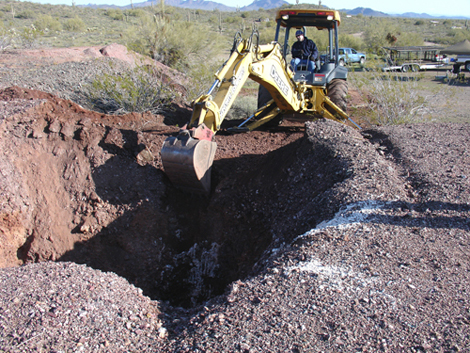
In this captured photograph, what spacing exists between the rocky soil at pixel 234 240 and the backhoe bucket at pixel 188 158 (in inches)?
22.3

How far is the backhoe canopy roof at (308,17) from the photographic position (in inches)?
290

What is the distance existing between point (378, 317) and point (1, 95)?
698 centimetres

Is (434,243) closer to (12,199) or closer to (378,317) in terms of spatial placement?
(378,317)

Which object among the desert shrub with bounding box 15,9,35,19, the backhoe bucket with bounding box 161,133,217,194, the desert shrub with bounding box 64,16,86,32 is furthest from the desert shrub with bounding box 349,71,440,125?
the desert shrub with bounding box 15,9,35,19

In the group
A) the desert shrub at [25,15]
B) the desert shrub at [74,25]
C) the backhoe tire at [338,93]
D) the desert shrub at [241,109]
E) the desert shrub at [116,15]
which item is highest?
the desert shrub at [116,15]

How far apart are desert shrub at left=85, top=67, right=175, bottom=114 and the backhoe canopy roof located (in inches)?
116

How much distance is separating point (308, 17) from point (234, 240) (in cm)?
505

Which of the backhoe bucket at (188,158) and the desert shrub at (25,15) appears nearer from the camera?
the backhoe bucket at (188,158)

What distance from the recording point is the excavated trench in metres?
4.83

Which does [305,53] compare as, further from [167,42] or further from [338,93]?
[167,42]

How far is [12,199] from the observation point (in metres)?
4.88

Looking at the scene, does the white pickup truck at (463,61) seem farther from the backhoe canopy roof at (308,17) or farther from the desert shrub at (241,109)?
the backhoe canopy roof at (308,17)

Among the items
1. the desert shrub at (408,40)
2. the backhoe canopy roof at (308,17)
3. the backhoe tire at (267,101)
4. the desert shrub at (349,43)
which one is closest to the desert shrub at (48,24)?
the desert shrub at (349,43)

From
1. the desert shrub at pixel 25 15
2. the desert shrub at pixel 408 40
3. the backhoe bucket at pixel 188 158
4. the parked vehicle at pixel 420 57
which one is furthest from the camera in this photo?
the desert shrub at pixel 25 15
